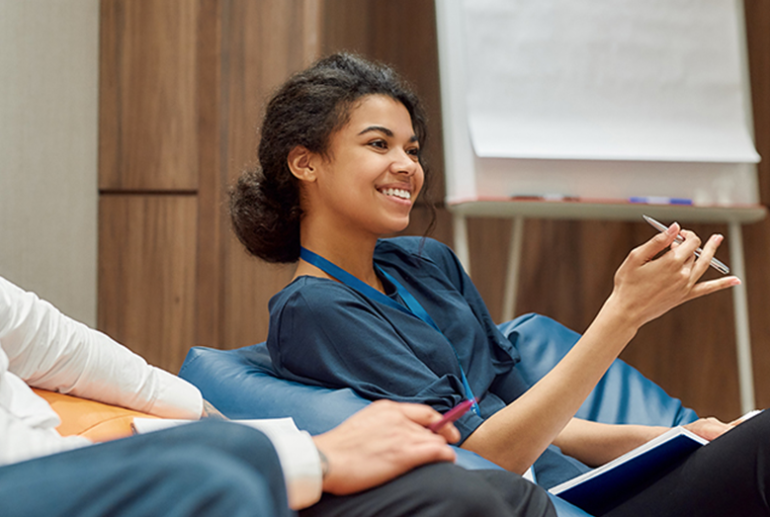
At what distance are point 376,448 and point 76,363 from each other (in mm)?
517

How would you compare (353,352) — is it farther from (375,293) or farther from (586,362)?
(586,362)

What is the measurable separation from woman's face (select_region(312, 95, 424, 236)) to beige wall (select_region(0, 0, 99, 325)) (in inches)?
44.0

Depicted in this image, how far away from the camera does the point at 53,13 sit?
7.23 feet

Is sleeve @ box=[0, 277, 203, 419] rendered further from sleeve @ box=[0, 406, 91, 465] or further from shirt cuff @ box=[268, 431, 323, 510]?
shirt cuff @ box=[268, 431, 323, 510]

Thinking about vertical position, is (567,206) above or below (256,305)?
above

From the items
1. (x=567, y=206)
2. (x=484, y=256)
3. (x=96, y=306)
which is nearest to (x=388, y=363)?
(x=567, y=206)

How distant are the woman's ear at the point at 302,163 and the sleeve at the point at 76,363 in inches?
18.0

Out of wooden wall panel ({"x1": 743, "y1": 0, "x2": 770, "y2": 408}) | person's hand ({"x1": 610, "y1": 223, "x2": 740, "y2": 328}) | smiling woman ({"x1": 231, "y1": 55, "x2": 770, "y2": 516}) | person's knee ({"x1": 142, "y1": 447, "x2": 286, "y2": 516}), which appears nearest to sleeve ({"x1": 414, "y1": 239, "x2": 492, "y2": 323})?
smiling woman ({"x1": 231, "y1": 55, "x2": 770, "y2": 516})

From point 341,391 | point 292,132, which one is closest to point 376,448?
point 341,391

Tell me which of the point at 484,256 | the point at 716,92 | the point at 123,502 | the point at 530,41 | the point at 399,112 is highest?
the point at 530,41

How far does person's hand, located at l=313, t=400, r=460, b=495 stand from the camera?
0.67 metres

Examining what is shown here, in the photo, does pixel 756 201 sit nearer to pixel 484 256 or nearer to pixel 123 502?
pixel 484 256

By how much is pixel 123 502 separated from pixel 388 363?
0.69m

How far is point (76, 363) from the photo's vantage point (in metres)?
0.98
